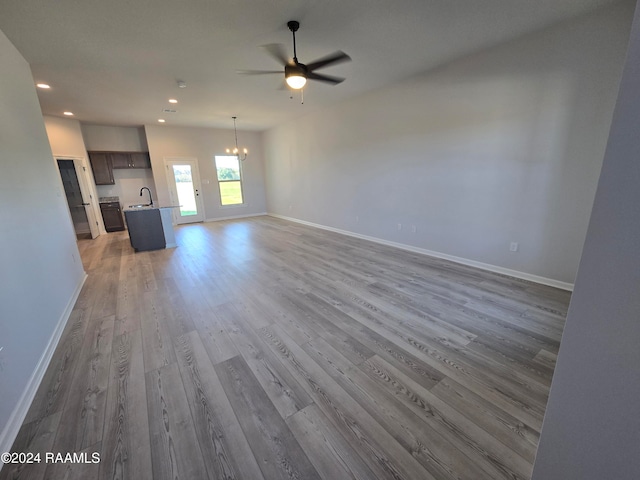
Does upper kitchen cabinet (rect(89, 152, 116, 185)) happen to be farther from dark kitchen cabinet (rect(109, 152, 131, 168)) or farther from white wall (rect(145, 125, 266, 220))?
white wall (rect(145, 125, 266, 220))

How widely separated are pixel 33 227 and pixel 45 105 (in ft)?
14.4

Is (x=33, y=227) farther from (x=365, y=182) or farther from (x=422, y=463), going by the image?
(x=365, y=182)

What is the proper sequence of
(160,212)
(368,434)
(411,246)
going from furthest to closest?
1. (160,212)
2. (411,246)
3. (368,434)

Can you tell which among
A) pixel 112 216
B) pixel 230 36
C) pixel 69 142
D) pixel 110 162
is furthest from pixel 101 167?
pixel 230 36

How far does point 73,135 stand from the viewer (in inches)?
244

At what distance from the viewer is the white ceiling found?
7.75ft

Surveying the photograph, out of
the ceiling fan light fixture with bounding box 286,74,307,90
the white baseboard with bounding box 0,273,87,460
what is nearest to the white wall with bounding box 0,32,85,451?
the white baseboard with bounding box 0,273,87,460

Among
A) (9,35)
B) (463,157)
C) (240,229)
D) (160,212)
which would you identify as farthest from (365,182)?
(9,35)

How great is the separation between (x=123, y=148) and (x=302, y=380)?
8677mm

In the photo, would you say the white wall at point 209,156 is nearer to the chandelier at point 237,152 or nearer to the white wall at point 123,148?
the chandelier at point 237,152

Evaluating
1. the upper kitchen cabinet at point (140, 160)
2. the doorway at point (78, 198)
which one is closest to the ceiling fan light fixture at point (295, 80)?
the doorway at point (78, 198)

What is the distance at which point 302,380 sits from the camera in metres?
1.80

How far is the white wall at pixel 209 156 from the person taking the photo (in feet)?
23.9

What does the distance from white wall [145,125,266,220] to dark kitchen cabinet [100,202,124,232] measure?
113 cm
